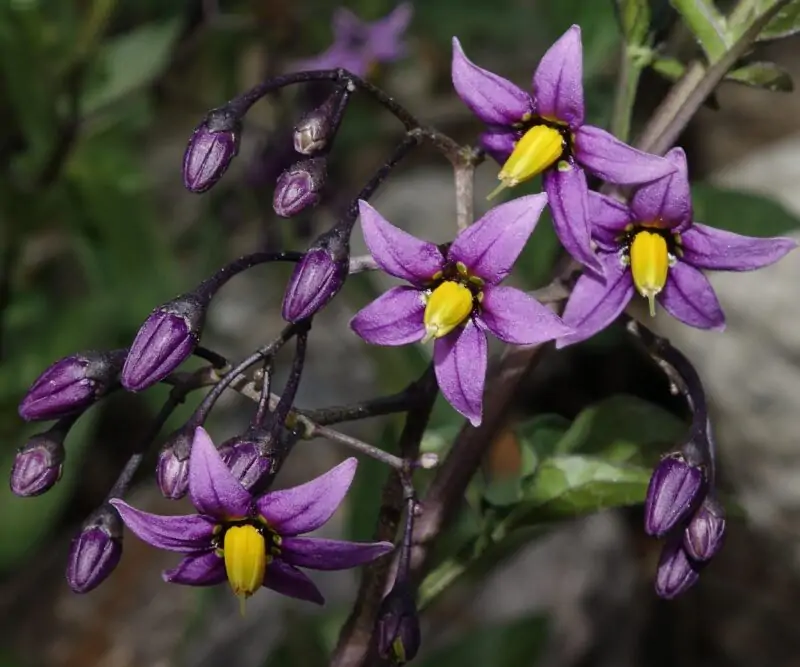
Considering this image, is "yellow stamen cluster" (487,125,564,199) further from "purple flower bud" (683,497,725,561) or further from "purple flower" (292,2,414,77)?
"purple flower" (292,2,414,77)

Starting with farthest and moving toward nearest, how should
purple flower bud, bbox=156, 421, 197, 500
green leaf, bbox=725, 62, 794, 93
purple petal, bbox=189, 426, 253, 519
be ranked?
1. green leaf, bbox=725, 62, 794, 93
2. purple flower bud, bbox=156, 421, 197, 500
3. purple petal, bbox=189, 426, 253, 519

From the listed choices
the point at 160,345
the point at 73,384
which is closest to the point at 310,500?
the point at 160,345

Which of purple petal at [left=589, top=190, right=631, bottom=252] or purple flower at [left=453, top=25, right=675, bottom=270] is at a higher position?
purple flower at [left=453, top=25, right=675, bottom=270]

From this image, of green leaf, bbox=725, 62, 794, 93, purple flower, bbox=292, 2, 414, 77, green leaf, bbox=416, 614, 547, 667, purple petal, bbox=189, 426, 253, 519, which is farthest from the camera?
purple flower, bbox=292, 2, 414, 77

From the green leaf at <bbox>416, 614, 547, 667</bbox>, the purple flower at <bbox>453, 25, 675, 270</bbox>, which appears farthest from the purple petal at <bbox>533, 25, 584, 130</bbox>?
the green leaf at <bbox>416, 614, 547, 667</bbox>

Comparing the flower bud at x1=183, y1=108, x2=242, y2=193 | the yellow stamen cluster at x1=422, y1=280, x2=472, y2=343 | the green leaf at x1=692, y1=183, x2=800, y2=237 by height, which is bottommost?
the green leaf at x1=692, y1=183, x2=800, y2=237

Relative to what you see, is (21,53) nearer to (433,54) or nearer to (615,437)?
(615,437)

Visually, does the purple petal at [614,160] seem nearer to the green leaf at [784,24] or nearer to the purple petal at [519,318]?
the purple petal at [519,318]
